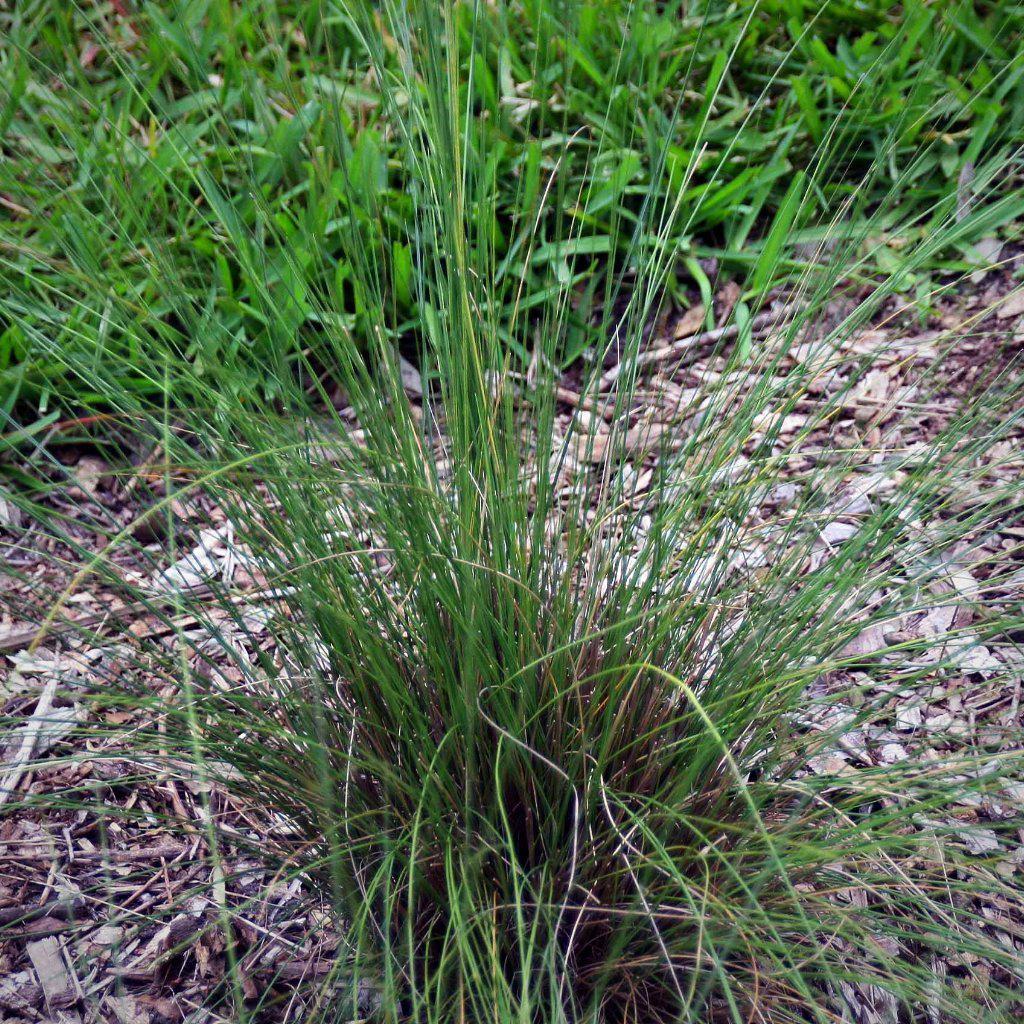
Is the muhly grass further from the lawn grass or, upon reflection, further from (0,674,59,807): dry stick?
the lawn grass

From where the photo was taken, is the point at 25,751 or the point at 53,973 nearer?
the point at 53,973

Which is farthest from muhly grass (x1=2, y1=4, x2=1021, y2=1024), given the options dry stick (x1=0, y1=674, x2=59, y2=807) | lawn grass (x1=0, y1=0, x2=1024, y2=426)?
lawn grass (x1=0, y1=0, x2=1024, y2=426)

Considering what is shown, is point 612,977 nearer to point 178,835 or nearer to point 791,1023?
point 791,1023

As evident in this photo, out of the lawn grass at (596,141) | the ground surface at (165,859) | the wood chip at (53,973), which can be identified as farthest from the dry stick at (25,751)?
the lawn grass at (596,141)

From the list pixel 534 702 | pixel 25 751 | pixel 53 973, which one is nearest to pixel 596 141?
pixel 534 702

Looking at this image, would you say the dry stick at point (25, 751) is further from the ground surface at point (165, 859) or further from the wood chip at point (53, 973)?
the wood chip at point (53, 973)

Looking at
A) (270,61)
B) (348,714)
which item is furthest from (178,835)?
(270,61)

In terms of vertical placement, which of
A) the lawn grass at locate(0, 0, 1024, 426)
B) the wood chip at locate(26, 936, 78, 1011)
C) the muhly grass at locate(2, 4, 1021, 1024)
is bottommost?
the wood chip at locate(26, 936, 78, 1011)

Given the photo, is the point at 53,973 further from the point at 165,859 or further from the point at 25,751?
the point at 25,751

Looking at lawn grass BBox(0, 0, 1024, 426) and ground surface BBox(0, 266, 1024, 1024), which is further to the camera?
lawn grass BBox(0, 0, 1024, 426)
